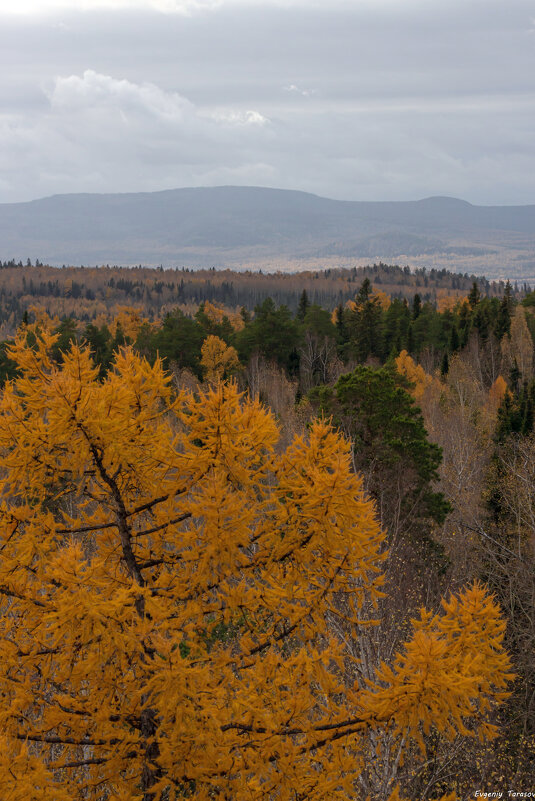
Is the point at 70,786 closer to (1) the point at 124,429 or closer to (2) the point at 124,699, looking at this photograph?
(2) the point at 124,699

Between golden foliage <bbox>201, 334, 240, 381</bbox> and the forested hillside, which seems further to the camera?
golden foliage <bbox>201, 334, 240, 381</bbox>

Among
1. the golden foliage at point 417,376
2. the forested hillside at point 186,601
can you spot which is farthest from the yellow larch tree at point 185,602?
the golden foliage at point 417,376

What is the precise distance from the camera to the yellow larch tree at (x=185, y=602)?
541 centimetres

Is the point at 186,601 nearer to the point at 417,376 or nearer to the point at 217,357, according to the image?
the point at 417,376

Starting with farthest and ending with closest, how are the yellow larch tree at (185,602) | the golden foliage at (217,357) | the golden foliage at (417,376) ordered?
the golden foliage at (217,357) < the golden foliage at (417,376) < the yellow larch tree at (185,602)

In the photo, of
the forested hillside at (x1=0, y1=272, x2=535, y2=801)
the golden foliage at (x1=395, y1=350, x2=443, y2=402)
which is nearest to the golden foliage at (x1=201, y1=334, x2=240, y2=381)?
the golden foliage at (x1=395, y1=350, x2=443, y2=402)

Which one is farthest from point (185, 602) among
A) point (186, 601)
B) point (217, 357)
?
point (217, 357)

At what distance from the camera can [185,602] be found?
21.3 feet

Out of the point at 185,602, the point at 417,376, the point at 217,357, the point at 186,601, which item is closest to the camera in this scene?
the point at 186,601

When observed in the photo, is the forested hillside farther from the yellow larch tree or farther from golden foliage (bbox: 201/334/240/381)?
golden foliage (bbox: 201/334/240/381)

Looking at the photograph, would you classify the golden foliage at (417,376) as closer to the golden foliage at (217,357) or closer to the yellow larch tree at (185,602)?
the golden foliage at (217,357)

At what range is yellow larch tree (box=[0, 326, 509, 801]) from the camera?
5414 millimetres

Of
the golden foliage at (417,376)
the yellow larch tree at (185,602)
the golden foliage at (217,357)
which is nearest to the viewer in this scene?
the yellow larch tree at (185,602)

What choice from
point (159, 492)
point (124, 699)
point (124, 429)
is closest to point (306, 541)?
point (159, 492)
